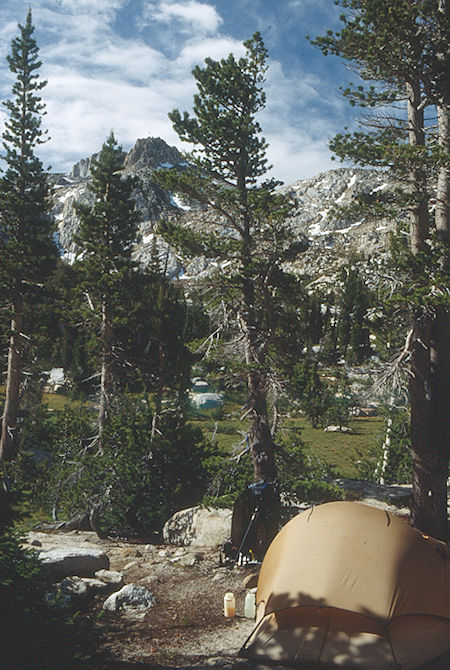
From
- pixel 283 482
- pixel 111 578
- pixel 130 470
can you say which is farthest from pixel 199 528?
pixel 111 578

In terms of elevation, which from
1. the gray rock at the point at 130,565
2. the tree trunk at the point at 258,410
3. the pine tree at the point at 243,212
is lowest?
the gray rock at the point at 130,565

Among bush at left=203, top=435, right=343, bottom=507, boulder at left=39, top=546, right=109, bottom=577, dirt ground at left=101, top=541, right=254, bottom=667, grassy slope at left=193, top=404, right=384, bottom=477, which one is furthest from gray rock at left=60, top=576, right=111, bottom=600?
grassy slope at left=193, top=404, right=384, bottom=477

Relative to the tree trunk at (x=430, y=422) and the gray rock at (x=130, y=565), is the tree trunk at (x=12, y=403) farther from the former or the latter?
the tree trunk at (x=430, y=422)

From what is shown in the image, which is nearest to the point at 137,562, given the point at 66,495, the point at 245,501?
the point at 245,501

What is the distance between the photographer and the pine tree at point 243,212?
14.8m

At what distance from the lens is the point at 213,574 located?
38.2ft

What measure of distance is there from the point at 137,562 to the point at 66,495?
5.91 m

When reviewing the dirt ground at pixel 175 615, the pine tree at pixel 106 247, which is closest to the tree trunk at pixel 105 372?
the pine tree at pixel 106 247

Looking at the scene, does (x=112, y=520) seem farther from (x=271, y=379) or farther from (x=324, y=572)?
(x=324, y=572)

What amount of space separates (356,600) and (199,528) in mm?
8303

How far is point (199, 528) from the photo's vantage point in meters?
14.8

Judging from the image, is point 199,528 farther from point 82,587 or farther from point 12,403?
point 12,403

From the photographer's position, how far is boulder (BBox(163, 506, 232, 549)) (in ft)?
47.0

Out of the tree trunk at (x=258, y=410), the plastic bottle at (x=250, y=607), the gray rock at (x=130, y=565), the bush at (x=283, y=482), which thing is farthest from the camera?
the bush at (x=283, y=482)
